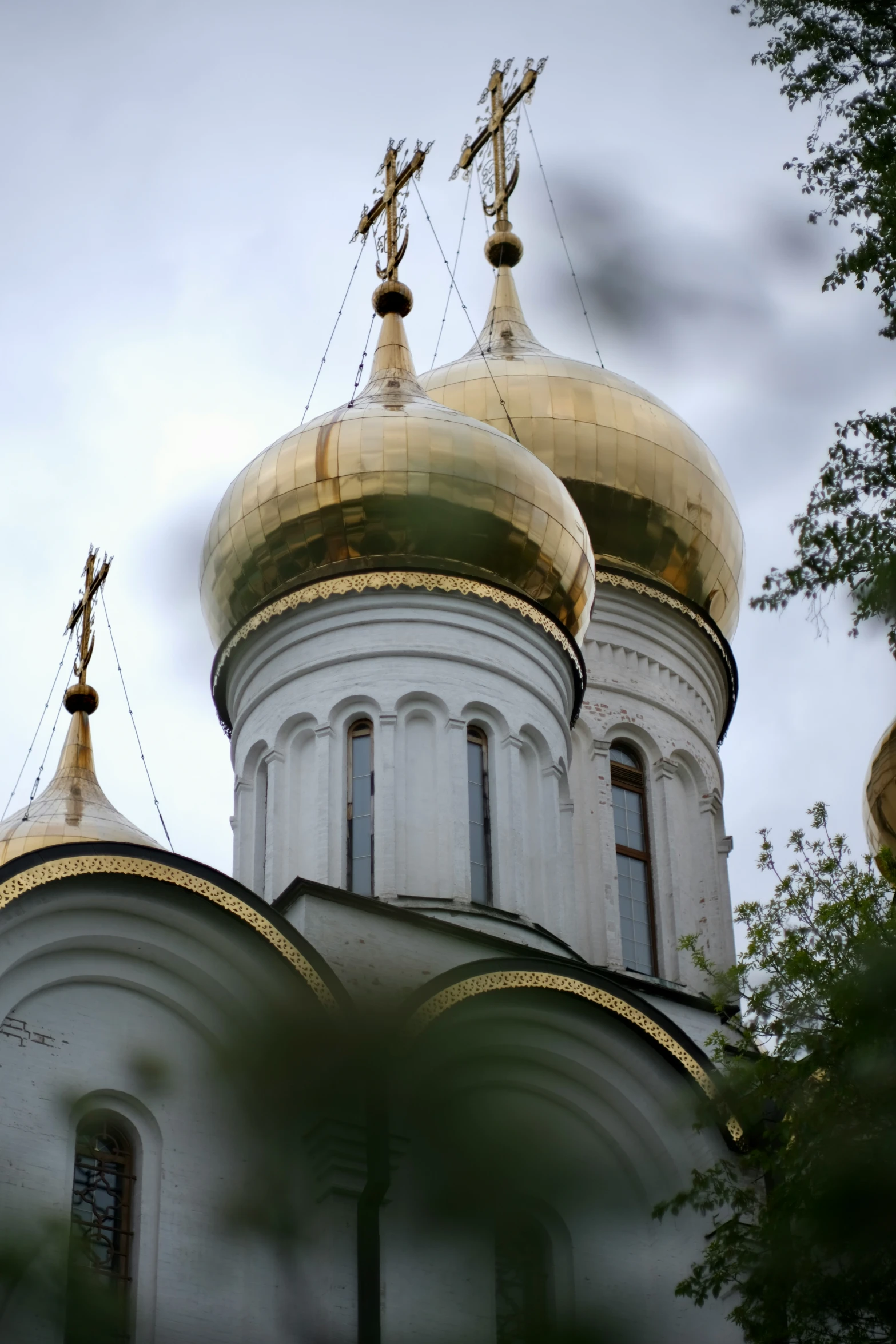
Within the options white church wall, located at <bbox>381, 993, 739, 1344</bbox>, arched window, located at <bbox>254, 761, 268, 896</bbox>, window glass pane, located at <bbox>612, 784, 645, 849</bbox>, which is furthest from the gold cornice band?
white church wall, located at <bbox>381, 993, 739, 1344</bbox>

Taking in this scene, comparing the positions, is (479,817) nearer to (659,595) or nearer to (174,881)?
(174,881)

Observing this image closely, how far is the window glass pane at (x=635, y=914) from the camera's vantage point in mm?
13359

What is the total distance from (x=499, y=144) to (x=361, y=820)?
24.5 ft

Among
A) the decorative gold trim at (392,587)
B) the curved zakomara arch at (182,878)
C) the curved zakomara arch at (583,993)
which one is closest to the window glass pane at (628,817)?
the decorative gold trim at (392,587)

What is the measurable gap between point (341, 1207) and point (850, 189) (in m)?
4.79

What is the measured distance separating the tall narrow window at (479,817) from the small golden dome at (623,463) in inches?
117

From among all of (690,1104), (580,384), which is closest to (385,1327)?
(690,1104)

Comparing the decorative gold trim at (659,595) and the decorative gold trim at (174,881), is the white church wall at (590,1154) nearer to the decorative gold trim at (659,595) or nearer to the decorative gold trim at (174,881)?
the decorative gold trim at (174,881)

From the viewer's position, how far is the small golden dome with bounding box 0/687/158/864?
42.5ft

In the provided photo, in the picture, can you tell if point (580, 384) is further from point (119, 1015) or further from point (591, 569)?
point (119, 1015)

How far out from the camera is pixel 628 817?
556 inches

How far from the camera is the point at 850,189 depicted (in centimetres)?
802

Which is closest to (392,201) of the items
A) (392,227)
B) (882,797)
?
(392,227)

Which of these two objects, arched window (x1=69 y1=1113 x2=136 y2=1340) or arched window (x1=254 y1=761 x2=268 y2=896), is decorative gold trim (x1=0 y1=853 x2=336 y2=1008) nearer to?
arched window (x1=69 y1=1113 x2=136 y2=1340)
